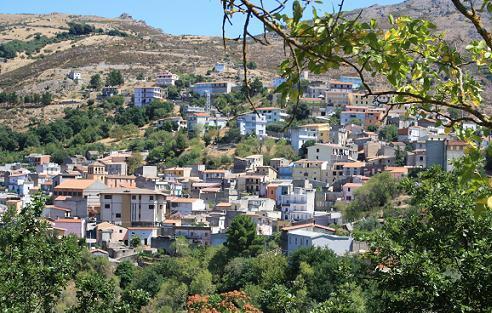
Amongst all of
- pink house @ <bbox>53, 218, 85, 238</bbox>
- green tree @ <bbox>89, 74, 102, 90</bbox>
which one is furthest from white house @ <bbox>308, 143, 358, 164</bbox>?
green tree @ <bbox>89, 74, 102, 90</bbox>

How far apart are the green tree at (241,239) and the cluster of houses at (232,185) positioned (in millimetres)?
1365

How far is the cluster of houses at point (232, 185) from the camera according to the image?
94.1 ft

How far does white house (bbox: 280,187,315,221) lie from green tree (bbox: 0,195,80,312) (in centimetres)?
2475

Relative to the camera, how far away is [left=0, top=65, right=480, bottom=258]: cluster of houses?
94.1 ft

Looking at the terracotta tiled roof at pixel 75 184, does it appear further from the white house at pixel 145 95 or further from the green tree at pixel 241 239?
the white house at pixel 145 95

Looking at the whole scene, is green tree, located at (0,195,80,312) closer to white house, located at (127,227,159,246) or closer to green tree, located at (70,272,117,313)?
green tree, located at (70,272,117,313)

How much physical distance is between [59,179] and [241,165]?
910cm

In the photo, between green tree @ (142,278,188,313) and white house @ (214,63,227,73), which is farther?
white house @ (214,63,227,73)

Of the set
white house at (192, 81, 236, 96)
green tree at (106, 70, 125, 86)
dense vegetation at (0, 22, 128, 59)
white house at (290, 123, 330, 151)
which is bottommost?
white house at (290, 123, 330, 151)

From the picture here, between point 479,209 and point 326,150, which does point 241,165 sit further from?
point 479,209

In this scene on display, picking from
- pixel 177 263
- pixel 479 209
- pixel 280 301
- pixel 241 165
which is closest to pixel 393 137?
pixel 241 165

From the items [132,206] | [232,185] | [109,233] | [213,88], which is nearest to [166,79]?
[213,88]

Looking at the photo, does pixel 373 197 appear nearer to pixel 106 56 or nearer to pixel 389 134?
pixel 389 134

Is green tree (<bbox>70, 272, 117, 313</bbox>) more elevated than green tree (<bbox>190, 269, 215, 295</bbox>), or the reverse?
green tree (<bbox>70, 272, 117, 313</bbox>)
